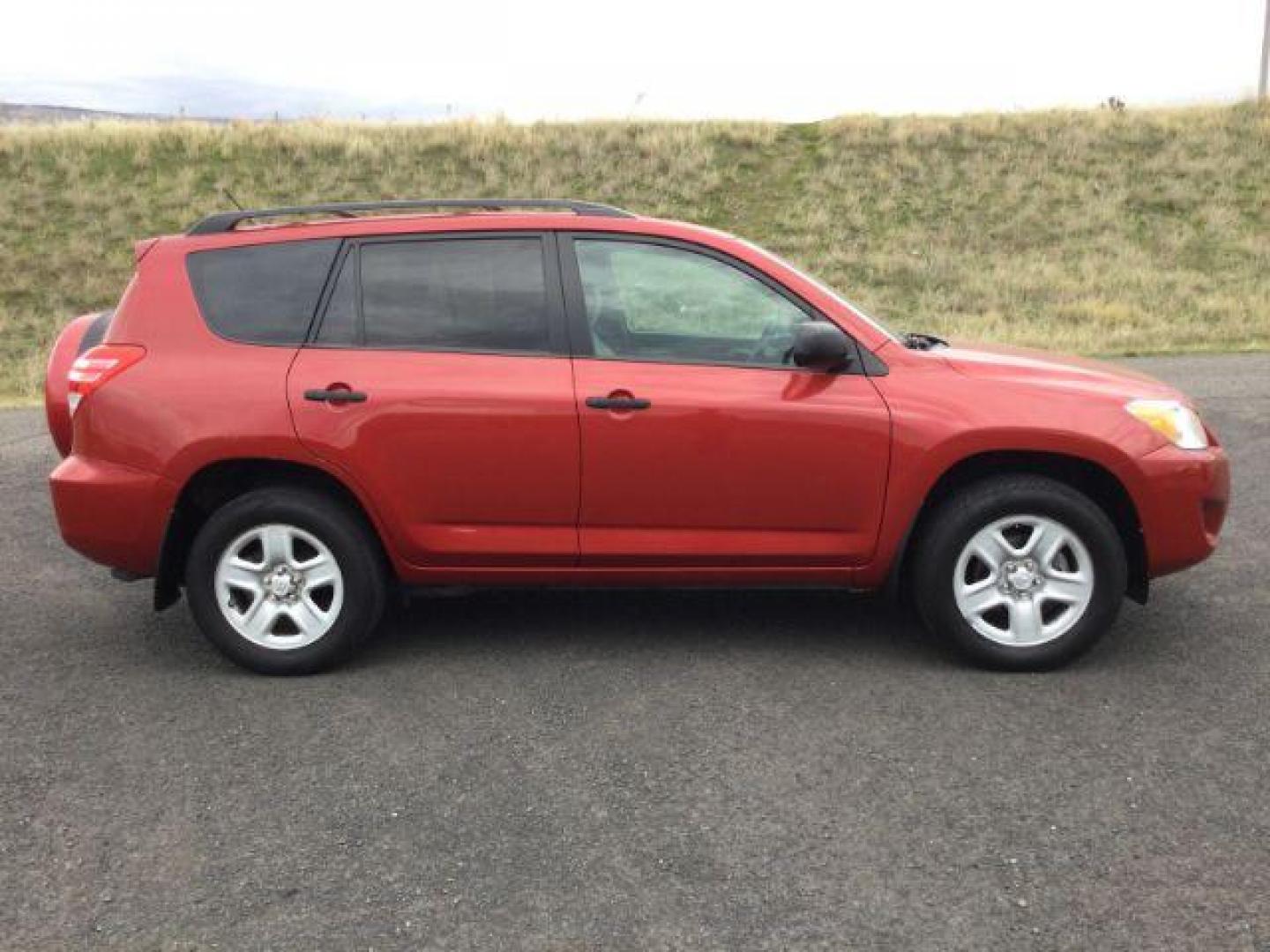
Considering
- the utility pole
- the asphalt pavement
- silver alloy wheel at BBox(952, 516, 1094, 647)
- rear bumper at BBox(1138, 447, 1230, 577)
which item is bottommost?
the asphalt pavement

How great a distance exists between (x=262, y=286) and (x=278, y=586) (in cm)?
114

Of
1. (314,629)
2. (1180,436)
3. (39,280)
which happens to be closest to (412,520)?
(314,629)

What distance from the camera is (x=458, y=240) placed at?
4.64m

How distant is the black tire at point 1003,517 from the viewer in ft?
14.4

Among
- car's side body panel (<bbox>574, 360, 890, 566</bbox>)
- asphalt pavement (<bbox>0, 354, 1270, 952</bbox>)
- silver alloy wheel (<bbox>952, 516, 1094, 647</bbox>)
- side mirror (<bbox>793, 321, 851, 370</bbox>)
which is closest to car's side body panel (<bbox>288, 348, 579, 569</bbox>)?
car's side body panel (<bbox>574, 360, 890, 566</bbox>)

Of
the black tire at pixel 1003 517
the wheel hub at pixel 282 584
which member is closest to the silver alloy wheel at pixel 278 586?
the wheel hub at pixel 282 584

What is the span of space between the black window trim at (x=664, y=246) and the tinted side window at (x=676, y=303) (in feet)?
0.05

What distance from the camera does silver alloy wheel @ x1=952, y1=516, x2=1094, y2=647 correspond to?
4.43 metres

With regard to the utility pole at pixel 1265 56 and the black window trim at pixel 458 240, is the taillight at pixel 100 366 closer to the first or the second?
the black window trim at pixel 458 240

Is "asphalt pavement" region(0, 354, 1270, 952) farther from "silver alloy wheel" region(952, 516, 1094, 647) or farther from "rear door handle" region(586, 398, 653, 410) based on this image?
"rear door handle" region(586, 398, 653, 410)

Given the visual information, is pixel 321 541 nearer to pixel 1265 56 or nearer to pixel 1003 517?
pixel 1003 517

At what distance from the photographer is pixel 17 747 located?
12.8 feet

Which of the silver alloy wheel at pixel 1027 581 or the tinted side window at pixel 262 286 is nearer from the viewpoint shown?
the silver alloy wheel at pixel 1027 581

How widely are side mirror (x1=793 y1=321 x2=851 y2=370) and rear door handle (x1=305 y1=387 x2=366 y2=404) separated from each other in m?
1.60
